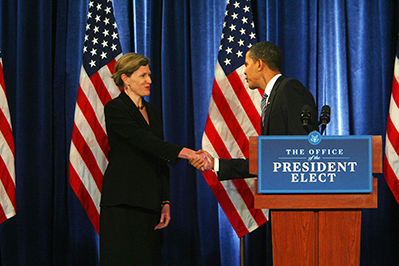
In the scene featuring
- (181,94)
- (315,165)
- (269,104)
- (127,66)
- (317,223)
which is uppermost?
(127,66)

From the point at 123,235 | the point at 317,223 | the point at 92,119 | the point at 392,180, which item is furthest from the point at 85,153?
the point at 392,180

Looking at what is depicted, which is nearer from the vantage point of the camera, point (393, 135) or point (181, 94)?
point (393, 135)

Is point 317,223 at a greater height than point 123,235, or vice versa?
point 317,223

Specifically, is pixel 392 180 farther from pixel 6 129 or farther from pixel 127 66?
pixel 6 129

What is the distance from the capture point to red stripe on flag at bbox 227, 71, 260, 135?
280cm

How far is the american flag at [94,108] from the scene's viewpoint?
110 inches

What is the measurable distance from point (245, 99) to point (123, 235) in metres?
1.33

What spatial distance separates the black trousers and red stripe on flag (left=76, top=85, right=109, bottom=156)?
2.72 ft

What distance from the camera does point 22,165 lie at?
3074mm

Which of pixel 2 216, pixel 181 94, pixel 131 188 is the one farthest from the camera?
pixel 181 94

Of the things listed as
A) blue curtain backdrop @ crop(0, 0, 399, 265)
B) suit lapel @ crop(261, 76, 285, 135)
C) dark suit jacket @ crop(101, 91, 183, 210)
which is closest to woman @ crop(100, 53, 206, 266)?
dark suit jacket @ crop(101, 91, 183, 210)

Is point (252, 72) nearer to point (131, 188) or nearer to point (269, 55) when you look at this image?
point (269, 55)

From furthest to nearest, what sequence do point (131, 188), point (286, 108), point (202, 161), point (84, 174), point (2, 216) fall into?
point (84, 174) → point (2, 216) → point (202, 161) → point (131, 188) → point (286, 108)

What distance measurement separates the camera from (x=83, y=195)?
110 inches
